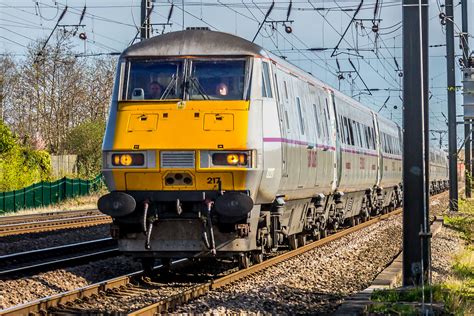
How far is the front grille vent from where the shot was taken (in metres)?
11.6

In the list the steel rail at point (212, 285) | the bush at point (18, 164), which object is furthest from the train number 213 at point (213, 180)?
the bush at point (18, 164)

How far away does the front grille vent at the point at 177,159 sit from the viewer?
11.6 metres

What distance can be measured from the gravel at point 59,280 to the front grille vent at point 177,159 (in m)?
2.27

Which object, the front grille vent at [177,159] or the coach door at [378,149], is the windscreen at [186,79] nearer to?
the front grille vent at [177,159]

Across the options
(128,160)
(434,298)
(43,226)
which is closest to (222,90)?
(128,160)

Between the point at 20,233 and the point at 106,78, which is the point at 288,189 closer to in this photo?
the point at 20,233

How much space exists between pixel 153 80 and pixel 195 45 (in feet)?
2.59

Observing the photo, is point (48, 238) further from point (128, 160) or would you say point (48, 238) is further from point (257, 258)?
point (128, 160)

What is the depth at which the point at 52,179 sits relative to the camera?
1764 inches

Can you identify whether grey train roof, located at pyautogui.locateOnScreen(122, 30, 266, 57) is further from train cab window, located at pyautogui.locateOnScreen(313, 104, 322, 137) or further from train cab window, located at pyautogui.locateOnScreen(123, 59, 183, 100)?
train cab window, located at pyautogui.locateOnScreen(313, 104, 322, 137)

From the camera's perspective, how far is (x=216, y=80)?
12.3 meters

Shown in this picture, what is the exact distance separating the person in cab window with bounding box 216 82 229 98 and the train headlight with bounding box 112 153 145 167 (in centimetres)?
142

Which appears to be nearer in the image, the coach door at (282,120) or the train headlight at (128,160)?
the train headlight at (128,160)

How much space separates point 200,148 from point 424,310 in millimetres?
4036
